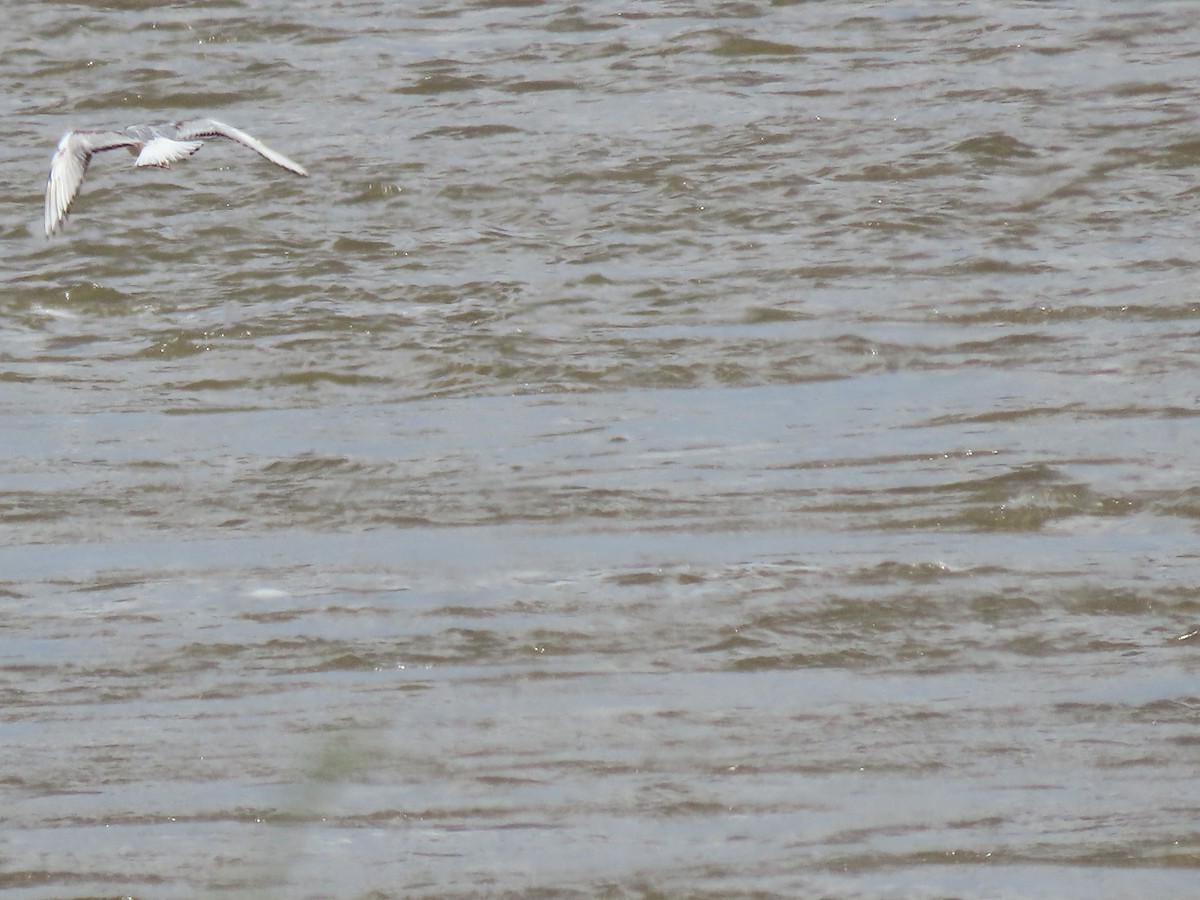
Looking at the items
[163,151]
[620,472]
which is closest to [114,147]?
[163,151]

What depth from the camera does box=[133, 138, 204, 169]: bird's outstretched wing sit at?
15.6 feet

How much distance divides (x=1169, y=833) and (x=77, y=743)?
5.69ft

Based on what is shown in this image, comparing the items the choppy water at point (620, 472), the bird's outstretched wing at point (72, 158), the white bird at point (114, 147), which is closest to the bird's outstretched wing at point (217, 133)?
the white bird at point (114, 147)

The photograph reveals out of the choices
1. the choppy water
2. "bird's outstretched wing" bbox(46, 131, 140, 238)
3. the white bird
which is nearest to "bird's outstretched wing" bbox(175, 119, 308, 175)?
the white bird

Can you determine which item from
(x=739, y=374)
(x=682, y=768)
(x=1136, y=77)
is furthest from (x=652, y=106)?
(x=682, y=768)

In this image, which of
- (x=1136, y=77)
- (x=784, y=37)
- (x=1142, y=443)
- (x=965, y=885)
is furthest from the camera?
(x=784, y=37)

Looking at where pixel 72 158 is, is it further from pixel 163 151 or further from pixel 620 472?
pixel 620 472

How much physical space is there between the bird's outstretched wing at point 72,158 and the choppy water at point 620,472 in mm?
461

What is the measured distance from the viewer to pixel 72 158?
15.9 feet

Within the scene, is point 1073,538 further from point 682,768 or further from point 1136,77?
point 1136,77

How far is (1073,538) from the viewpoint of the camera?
164 inches

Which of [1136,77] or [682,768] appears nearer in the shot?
[682,768]

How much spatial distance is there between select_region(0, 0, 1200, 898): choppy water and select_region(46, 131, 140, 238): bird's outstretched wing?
461 millimetres

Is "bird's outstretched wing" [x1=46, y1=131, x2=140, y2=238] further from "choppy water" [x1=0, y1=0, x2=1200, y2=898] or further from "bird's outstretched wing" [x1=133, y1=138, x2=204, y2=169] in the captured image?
"choppy water" [x1=0, y1=0, x2=1200, y2=898]
